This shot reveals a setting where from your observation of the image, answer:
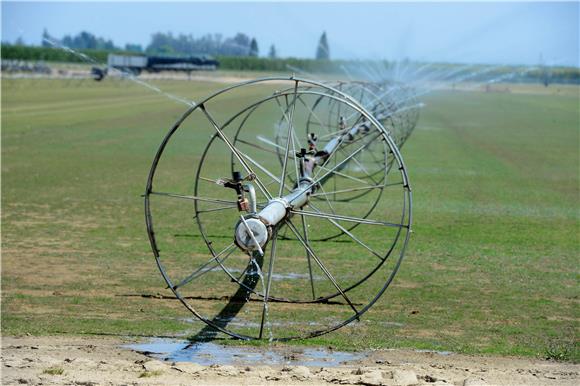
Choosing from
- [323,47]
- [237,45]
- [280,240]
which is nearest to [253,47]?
[237,45]

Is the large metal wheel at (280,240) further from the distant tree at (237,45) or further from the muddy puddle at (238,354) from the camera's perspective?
the distant tree at (237,45)

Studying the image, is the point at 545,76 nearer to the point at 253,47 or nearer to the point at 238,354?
the point at 253,47

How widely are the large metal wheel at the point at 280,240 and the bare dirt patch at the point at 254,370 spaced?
0.83m

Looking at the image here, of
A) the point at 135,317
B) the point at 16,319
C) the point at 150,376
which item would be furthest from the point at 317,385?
the point at 16,319

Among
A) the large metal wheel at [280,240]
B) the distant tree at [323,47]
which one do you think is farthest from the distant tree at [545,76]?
the large metal wheel at [280,240]

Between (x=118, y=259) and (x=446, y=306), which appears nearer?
(x=446, y=306)

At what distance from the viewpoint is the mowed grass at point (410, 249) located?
12812 millimetres

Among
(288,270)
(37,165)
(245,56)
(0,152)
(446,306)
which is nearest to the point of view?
(446,306)

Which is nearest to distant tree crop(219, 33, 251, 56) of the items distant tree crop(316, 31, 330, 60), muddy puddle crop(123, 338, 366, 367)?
distant tree crop(316, 31, 330, 60)

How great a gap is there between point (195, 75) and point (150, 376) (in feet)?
333

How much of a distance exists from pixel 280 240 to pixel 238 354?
7411 mm

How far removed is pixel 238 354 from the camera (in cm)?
1156

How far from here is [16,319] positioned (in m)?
12.9

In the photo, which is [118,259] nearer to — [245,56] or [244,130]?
[244,130]
